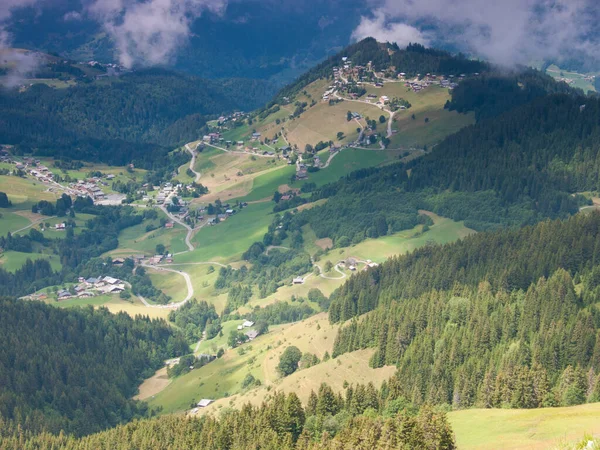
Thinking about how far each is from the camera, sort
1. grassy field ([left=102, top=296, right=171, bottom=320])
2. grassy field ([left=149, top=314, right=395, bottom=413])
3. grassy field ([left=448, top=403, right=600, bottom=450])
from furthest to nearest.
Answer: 1. grassy field ([left=102, top=296, right=171, bottom=320])
2. grassy field ([left=149, top=314, right=395, bottom=413])
3. grassy field ([left=448, top=403, right=600, bottom=450])

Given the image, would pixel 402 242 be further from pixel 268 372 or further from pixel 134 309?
pixel 268 372

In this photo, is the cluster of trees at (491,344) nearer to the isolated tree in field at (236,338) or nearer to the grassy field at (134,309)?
the isolated tree in field at (236,338)

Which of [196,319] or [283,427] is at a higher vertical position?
[283,427]

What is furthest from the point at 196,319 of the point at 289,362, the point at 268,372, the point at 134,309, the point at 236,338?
the point at 289,362

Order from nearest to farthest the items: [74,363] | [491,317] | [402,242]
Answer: [491,317] < [74,363] < [402,242]

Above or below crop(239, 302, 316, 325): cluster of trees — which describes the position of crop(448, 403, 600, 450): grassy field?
above

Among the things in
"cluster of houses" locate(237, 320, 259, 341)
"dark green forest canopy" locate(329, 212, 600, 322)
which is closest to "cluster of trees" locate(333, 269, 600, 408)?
"dark green forest canopy" locate(329, 212, 600, 322)

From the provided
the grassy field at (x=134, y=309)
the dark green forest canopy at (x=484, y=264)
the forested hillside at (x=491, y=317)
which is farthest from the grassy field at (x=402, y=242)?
the grassy field at (x=134, y=309)

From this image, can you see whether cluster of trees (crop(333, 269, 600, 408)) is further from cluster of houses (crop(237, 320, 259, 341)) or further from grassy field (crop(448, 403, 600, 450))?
cluster of houses (crop(237, 320, 259, 341))
